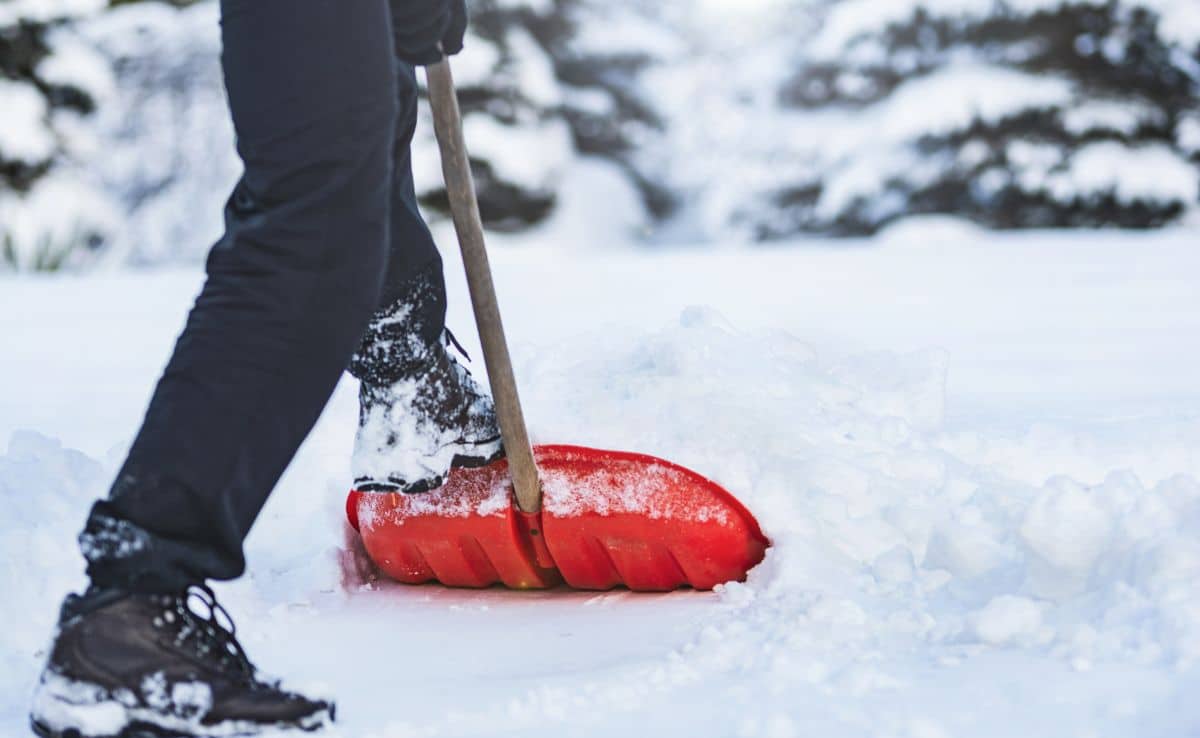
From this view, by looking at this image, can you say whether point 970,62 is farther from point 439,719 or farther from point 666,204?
point 439,719

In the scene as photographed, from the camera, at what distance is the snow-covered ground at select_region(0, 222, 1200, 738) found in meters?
0.99

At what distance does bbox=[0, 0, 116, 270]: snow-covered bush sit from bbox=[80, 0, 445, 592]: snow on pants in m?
9.00

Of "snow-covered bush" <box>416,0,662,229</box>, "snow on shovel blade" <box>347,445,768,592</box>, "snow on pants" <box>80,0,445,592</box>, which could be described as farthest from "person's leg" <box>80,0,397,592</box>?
"snow-covered bush" <box>416,0,662,229</box>

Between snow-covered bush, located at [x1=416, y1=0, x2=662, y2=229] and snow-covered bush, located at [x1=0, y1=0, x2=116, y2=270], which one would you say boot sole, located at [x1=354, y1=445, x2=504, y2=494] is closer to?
snow-covered bush, located at [x1=0, y1=0, x2=116, y2=270]

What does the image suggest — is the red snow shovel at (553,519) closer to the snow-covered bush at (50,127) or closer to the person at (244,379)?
the person at (244,379)

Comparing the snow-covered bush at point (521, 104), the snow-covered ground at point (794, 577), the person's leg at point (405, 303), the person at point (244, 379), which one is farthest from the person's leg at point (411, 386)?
the snow-covered bush at point (521, 104)

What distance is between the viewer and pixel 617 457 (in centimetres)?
146

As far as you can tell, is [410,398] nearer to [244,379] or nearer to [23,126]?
Result: [244,379]

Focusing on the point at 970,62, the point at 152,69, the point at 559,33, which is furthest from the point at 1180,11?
the point at 152,69

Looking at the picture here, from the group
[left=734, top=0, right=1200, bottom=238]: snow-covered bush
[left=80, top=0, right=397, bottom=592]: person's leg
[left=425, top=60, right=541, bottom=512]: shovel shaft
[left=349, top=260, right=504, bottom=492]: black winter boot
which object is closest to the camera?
[left=80, top=0, right=397, bottom=592]: person's leg

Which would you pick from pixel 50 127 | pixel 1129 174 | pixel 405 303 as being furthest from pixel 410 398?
pixel 50 127

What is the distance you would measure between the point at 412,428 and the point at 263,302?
1.49 feet

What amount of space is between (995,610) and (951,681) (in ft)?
0.41

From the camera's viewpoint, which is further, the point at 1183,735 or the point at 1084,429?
the point at 1084,429
